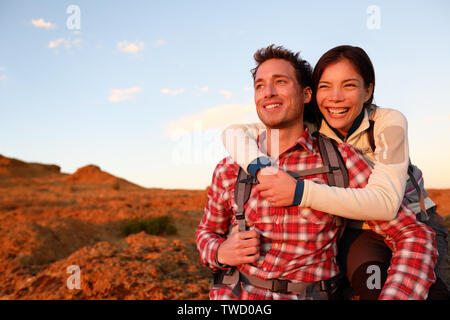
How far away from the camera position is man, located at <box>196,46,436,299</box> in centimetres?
209

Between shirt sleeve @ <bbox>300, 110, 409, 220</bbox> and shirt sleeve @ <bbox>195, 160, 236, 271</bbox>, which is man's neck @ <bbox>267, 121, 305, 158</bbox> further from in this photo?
shirt sleeve @ <bbox>300, 110, 409, 220</bbox>

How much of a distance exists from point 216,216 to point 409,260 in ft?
4.23

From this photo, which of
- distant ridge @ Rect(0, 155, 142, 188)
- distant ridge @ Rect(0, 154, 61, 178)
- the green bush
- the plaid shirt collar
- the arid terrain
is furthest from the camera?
distant ridge @ Rect(0, 154, 61, 178)

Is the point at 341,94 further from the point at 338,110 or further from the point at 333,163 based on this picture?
the point at 333,163

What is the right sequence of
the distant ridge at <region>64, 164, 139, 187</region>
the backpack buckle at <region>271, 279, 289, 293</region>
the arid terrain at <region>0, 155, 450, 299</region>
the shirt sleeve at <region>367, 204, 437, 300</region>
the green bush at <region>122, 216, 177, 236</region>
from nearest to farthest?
the shirt sleeve at <region>367, 204, 437, 300</region>
the backpack buckle at <region>271, 279, 289, 293</region>
the arid terrain at <region>0, 155, 450, 299</region>
the green bush at <region>122, 216, 177, 236</region>
the distant ridge at <region>64, 164, 139, 187</region>

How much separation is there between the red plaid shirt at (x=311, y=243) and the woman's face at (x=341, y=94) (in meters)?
0.24

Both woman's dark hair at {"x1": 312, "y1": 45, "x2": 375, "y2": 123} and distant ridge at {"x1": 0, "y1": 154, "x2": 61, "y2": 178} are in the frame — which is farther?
distant ridge at {"x1": 0, "y1": 154, "x2": 61, "y2": 178}

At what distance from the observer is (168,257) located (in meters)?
5.53

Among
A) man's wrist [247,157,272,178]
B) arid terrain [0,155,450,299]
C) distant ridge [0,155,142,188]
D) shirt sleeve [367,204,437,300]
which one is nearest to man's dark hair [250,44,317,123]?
man's wrist [247,157,272,178]

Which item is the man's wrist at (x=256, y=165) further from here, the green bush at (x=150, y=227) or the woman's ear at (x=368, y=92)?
the green bush at (x=150, y=227)

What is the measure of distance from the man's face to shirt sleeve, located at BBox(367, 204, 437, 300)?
3.16ft

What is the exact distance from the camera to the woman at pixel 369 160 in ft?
6.75

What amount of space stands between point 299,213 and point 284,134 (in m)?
0.64

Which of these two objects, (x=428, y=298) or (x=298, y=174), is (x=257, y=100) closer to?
(x=298, y=174)
